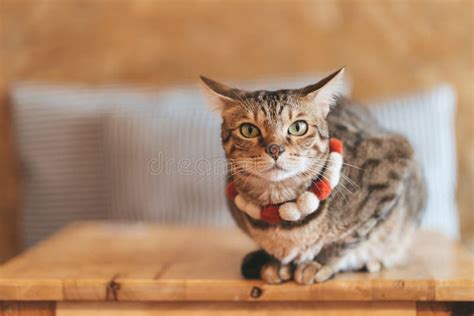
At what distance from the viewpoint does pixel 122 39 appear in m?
1.57

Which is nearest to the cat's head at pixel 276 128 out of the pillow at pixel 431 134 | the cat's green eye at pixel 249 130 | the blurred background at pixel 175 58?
the cat's green eye at pixel 249 130

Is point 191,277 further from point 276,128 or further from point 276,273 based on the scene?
point 276,128

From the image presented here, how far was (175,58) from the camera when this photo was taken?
5.11ft

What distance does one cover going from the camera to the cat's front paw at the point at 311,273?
2.62 feet

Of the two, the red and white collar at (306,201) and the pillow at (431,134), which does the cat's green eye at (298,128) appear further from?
the pillow at (431,134)

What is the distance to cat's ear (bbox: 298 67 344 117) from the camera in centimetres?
75

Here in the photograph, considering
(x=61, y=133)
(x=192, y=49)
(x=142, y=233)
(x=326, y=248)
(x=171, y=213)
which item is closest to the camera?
(x=326, y=248)

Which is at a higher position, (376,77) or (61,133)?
(376,77)

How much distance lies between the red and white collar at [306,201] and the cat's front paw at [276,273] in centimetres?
7

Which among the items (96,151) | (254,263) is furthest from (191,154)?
(254,263)


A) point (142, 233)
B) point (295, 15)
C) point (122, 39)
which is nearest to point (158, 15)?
point (122, 39)

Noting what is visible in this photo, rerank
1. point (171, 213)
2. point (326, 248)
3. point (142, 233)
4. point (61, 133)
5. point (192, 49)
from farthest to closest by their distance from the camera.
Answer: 1. point (192, 49)
2. point (61, 133)
3. point (171, 213)
4. point (142, 233)
5. point (326, 248)

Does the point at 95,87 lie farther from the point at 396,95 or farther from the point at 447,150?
the point at 447,150

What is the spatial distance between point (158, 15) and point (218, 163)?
84 centimetres
